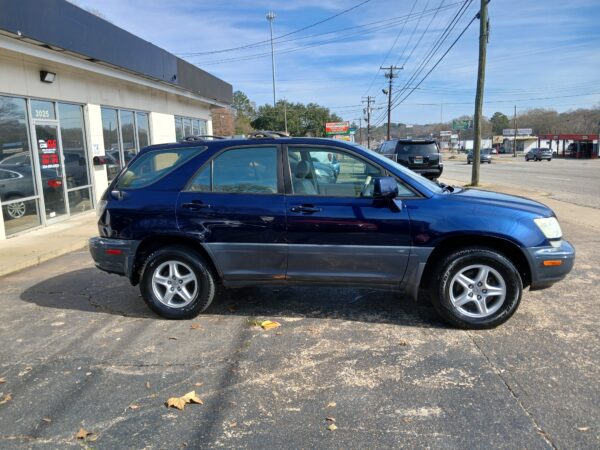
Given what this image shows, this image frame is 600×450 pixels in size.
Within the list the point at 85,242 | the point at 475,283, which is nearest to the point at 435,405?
the point at 475,283

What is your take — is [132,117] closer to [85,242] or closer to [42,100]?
[42,100]

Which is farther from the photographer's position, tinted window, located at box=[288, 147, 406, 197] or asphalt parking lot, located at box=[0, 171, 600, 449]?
tinted window, located at box=[288, 147, 406, 197]

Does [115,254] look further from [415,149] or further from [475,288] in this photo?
[415,149]

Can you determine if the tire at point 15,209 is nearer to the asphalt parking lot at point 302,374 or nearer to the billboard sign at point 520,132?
the asphalt parking lot at point 302,374

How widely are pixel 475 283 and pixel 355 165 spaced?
1513mm

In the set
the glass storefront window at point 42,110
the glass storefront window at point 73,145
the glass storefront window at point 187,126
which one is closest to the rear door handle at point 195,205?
the glass storefront window at point 42,110

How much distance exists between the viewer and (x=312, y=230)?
13.9 feet

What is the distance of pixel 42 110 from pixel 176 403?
29.4 ft

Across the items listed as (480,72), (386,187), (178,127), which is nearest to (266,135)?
(386,187)

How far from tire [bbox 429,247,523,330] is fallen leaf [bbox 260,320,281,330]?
4.81 feet

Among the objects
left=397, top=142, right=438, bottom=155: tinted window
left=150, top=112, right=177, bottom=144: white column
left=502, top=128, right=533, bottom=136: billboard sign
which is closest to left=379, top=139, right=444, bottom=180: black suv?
left=397, top=142, right=438, bottom=155: tinted window

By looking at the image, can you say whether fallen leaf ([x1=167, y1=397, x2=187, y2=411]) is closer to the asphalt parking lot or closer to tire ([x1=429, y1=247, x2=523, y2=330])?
the asphalt parking lot

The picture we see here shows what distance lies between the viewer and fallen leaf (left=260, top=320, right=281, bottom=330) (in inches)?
172

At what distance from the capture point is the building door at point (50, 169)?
974 cm
